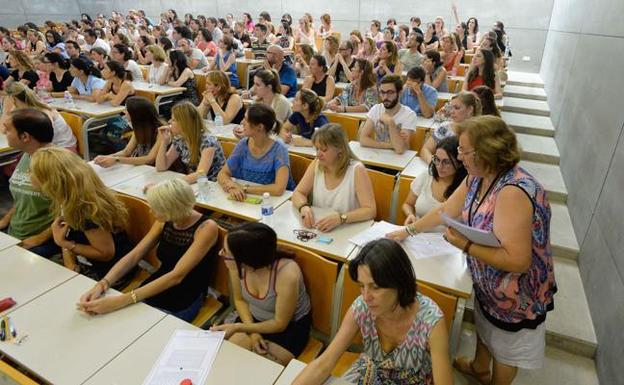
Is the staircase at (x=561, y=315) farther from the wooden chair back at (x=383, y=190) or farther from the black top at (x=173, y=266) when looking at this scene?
the black top at (x=173, y=266)

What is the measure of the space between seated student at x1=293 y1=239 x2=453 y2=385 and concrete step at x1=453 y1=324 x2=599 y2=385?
38.0 inches

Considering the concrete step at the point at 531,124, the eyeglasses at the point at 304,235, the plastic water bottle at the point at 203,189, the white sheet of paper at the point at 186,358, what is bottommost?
→ the concrete step at the point at 531,124

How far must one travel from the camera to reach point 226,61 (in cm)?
763

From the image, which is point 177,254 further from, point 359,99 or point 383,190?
point 359,99

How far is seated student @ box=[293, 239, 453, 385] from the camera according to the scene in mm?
1483

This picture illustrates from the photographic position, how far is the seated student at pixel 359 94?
506 cm

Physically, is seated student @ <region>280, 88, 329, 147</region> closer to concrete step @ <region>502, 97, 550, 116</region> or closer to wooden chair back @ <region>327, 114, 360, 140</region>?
wooden chair back @ <region>327, 114, 360, 140</region>

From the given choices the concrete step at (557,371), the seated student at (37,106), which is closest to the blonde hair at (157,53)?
the seated student at (37,106)

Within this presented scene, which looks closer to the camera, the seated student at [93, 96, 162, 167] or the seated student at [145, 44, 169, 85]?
the seated student at [93, 96, 162, 167]

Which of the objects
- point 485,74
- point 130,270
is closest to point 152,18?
point 485,74

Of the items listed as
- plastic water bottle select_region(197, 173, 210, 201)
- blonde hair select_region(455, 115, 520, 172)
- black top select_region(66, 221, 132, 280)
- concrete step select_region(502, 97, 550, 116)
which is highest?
blonde hair select_region(455, 115, 520, 172)

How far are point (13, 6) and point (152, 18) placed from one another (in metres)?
4.75

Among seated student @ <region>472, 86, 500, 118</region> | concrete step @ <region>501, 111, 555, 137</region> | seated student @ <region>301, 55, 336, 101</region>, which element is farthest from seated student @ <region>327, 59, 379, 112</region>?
concrete step @ <region>501, 111, 555, 137</region>

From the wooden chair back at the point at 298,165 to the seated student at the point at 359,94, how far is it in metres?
1.79
